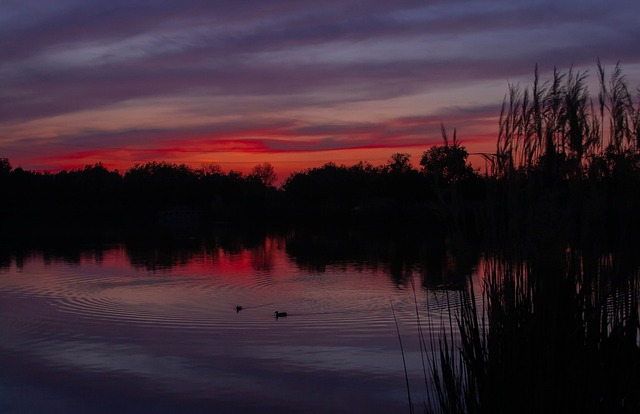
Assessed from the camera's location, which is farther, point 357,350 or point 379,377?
point 357,350

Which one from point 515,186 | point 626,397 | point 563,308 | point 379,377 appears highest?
point 515,186

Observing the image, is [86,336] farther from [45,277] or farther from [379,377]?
[45,277]

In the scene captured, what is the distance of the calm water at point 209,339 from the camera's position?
22.9ft

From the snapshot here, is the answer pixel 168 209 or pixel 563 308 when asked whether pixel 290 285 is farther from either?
pixel 168 209

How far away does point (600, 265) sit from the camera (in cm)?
381

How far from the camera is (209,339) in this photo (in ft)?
32.4

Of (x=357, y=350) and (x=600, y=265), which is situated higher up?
(x=600, y=265)

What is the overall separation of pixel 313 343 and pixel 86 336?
318 cm

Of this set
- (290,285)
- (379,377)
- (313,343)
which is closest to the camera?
(379,377)

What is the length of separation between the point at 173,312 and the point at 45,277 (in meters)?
6.41

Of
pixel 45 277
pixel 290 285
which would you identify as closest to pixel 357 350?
pixel 290 285

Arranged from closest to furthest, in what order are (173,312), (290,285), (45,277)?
1. (173,312)
2. (290,285)
3. (45,277)

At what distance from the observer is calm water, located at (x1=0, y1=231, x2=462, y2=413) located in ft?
22.9

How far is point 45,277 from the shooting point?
56.5ft
